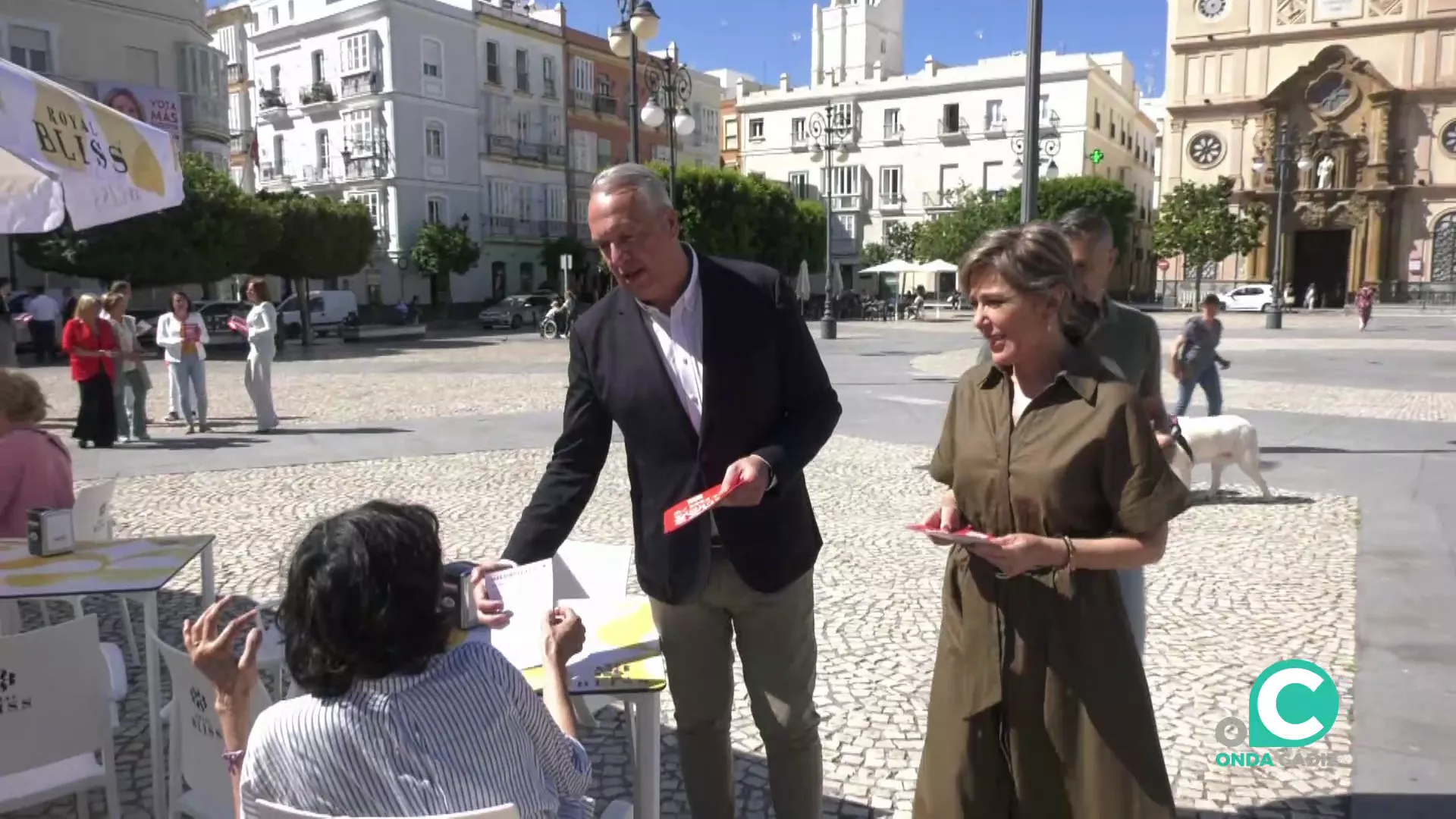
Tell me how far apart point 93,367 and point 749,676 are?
987 cm

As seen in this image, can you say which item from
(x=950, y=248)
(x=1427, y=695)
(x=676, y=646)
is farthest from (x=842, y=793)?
(x=950, y=248)

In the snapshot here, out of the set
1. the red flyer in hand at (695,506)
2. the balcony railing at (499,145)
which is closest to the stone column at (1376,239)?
the balcony railing at (499,145)

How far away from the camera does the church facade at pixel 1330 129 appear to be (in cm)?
4653

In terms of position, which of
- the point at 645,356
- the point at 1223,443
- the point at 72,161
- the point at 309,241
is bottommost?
the point at 1223,443

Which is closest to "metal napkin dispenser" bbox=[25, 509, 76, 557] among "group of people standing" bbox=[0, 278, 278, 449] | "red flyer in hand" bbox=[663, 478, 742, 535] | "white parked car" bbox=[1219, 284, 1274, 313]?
"red flyer in hand" bbox=[663, 478, 742, 535]

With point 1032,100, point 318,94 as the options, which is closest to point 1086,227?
point 1032,100

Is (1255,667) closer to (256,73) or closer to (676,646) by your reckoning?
(676,646)

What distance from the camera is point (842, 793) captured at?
3.38 m

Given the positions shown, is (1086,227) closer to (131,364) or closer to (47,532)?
(47,532)

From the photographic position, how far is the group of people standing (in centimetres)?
1038

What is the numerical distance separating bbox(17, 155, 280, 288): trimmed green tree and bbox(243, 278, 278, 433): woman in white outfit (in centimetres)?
1331

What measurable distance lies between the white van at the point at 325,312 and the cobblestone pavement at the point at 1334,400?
2510cm

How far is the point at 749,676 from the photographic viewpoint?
2689mm

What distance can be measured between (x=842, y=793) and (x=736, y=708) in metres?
0.79
